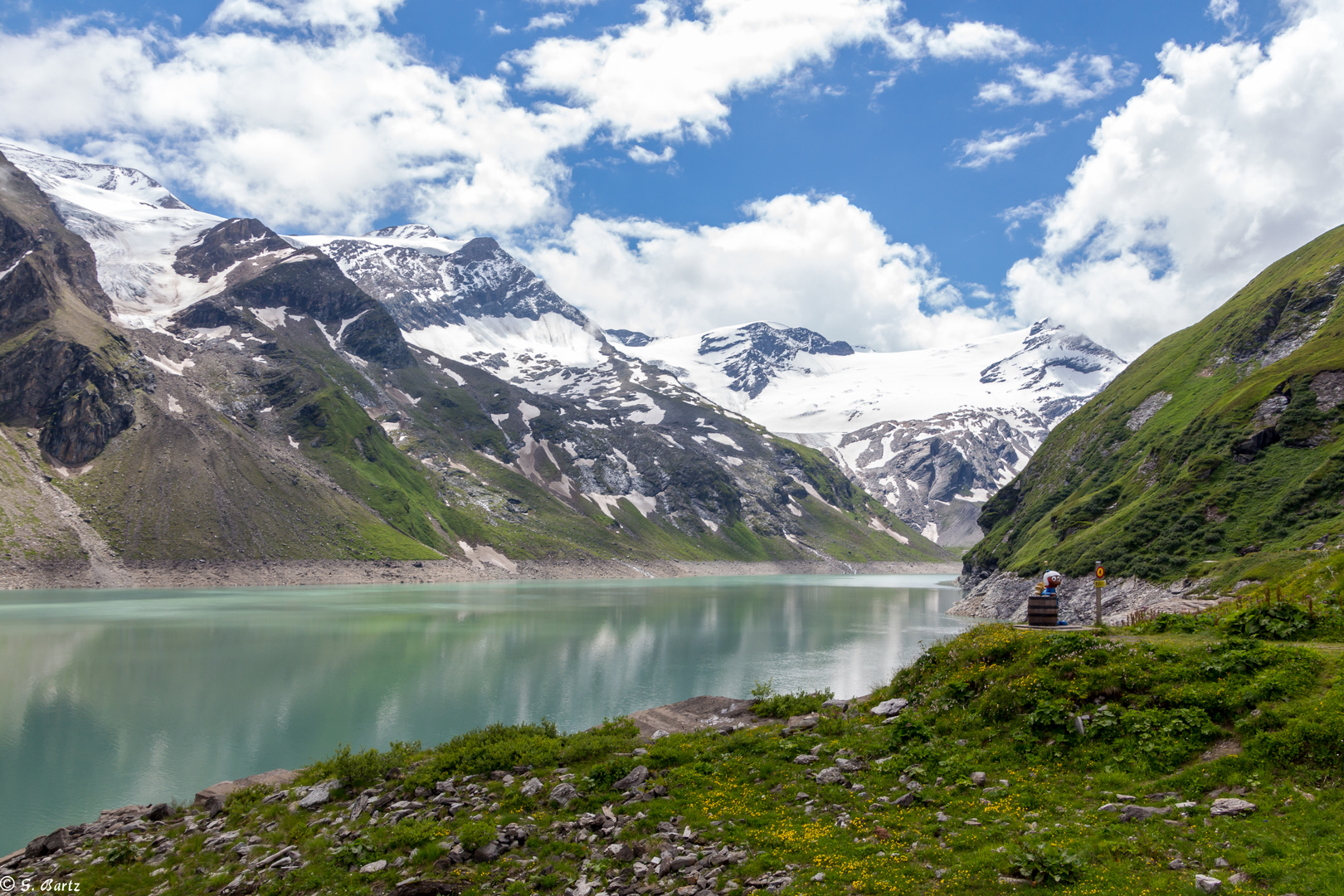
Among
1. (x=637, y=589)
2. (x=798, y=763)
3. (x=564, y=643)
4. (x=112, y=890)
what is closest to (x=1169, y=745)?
(x=798, y=763)

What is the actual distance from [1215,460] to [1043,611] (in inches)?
2559

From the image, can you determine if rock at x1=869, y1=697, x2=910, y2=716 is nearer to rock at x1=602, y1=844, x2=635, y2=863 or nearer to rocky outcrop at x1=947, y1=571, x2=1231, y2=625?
rock at x1=602, y1=844, x2=635, y2=863

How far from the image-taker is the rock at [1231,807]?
535 inches

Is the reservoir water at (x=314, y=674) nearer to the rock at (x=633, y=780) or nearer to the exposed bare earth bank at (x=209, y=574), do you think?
the rock at (x=633, y=780)

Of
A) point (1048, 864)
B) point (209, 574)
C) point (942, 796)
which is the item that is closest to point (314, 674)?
point (942, 796)

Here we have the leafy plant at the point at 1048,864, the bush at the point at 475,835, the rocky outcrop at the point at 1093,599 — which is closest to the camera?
the leafy plant at the point at 1048,864

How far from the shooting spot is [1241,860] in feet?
39.5

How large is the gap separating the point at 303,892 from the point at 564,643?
62519mm

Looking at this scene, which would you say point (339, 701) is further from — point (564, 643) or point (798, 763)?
point (798, 763)

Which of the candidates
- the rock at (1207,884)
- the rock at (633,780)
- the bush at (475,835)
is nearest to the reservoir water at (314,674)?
the bush at (475,835)

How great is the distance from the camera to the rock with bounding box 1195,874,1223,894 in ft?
37.5

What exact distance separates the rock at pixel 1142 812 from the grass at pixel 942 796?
171mm

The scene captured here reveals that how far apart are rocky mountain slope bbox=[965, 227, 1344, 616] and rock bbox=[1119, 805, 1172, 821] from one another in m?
53.6

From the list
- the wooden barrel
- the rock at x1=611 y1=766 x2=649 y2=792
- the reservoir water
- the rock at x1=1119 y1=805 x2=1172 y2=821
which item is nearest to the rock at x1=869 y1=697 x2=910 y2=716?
the rock at x1=611 y1=766 x2=649 y2=792
